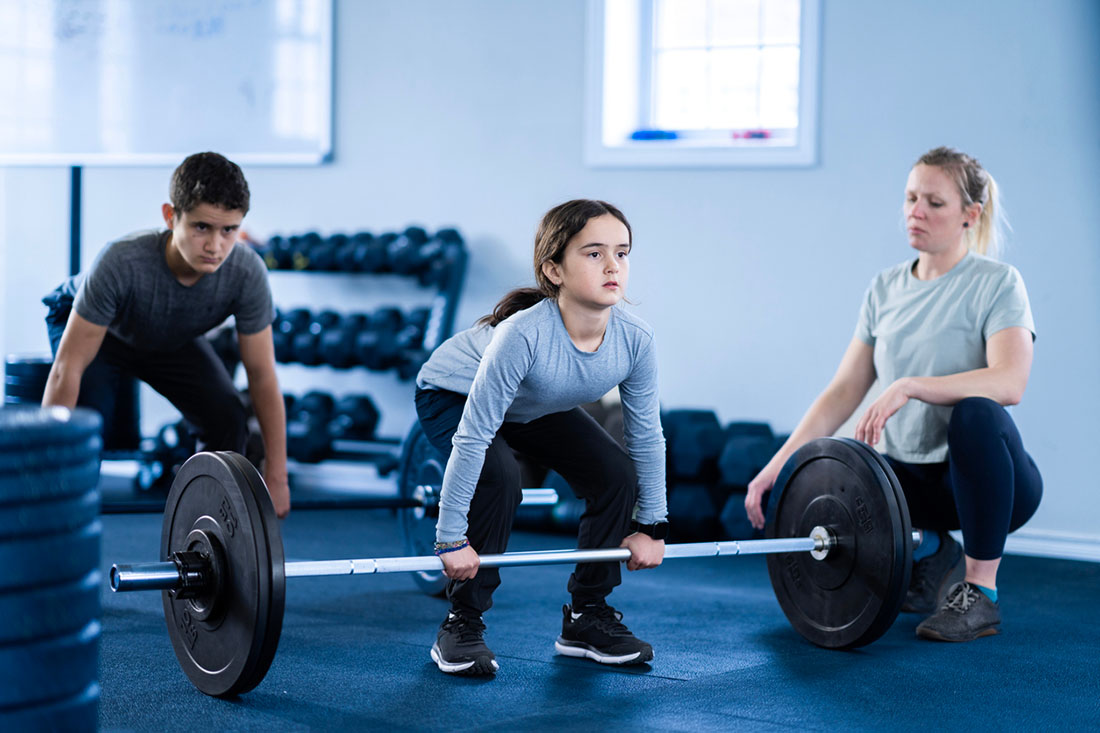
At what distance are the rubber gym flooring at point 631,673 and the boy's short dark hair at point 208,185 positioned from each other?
819mm

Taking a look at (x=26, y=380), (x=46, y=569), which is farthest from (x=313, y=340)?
(x=46, y=569)

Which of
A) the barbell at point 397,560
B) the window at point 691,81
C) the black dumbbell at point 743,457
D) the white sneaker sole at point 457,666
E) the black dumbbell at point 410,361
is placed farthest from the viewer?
the black dumbbell at point 410,361

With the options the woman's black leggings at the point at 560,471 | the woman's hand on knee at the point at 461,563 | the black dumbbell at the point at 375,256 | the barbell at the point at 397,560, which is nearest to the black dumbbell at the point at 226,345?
the black dumbbell at the point at 375,256

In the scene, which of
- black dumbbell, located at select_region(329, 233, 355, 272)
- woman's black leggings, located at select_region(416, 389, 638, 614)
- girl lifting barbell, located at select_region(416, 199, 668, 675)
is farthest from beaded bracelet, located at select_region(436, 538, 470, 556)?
black dumbbell, located at select_region(329, 233, 355, 272)

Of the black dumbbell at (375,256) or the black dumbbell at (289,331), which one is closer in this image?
the black dumbbell at (375,256)

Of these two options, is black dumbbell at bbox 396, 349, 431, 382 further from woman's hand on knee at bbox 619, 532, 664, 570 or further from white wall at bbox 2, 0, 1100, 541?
woman's hand on knee at bbox 619, 532, 664, 570

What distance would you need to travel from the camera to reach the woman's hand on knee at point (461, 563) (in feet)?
5.94

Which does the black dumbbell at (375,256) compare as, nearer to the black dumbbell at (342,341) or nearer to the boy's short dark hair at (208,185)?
the black dumbbell at (342,341)

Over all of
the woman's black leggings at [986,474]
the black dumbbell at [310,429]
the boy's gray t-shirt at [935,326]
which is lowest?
the black dumbbell at [310,429]

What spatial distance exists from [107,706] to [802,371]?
8.23 ft

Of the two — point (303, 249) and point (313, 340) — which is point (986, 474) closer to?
point (313, 340)

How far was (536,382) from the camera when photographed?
1904 millimetres

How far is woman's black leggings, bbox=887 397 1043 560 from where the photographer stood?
2193 mm

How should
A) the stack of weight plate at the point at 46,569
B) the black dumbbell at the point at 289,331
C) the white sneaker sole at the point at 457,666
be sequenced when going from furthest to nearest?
1. the black dumbbell at the point at 289,331
2. the white sneaker sole at the point at 457,666
3. the stack of weight plate at the point at 46,569
